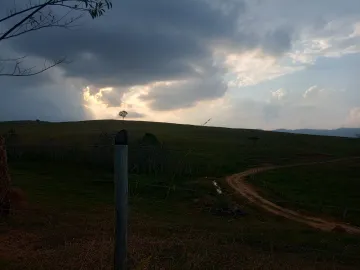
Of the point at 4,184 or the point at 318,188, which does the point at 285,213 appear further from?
the point at 4,184

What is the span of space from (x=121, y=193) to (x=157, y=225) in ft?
36.9

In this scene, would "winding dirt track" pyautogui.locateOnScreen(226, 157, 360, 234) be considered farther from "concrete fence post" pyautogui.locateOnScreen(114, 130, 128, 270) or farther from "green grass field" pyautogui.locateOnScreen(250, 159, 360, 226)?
"concrete fence post" pyautogui.locateOnScreen(114, 130, 128, 270)

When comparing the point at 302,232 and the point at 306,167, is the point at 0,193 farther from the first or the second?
the point at 306,167

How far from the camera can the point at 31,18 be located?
233 inches

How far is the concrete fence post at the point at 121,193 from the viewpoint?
4.14 meters

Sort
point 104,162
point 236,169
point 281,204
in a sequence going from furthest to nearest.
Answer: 1. point 236,169
2. point 104,162
3. point 281,204

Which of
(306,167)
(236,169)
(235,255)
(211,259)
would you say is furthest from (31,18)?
(306,167)

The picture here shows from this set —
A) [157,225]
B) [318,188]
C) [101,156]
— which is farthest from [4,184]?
[101,156]

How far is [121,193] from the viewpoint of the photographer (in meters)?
4.25

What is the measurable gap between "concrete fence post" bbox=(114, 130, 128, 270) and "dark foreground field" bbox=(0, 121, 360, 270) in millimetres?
762

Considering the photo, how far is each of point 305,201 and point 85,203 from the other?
12584 millimetres

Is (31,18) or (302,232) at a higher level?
(31,18)

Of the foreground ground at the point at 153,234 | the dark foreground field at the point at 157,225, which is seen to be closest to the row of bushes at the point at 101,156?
the dark foreground field at the point at 157,225

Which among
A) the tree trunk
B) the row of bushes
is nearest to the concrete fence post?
the tree trunk
